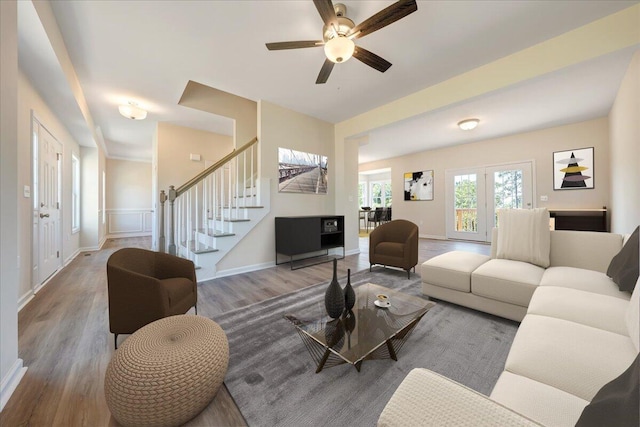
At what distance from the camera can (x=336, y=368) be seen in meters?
1.48

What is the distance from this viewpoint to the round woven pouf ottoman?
1.02 meters

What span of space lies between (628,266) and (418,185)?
604 cm

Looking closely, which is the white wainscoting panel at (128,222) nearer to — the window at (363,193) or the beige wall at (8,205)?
the beige wall at (8,205)

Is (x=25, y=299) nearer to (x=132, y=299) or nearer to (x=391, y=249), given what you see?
(x=132, y=299)

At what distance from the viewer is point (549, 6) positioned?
2092 millimetres

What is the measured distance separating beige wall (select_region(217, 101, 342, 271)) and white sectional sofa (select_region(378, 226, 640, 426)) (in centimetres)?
255

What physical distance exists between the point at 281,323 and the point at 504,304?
1.90 metres

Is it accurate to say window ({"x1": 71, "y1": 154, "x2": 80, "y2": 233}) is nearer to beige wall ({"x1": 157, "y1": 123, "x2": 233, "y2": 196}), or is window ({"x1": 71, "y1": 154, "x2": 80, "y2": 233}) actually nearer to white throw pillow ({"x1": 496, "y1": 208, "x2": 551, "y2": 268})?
beige wall ({"x1": 157, "y1": 123, "x2": 233, "y2": 196})

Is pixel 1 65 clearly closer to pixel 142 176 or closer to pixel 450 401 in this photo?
pixel 450 401

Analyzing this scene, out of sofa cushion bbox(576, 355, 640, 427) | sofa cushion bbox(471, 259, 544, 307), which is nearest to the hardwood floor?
sofa cushion bbox(576, 355, 640, 427)

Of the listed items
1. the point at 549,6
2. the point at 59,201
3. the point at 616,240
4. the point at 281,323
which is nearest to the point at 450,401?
the point at 281,323

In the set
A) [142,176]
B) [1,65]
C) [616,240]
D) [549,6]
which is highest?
[549,6]

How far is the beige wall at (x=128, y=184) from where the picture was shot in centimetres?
736

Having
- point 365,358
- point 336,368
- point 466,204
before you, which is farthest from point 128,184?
point 466,204
